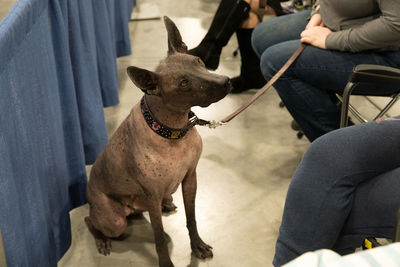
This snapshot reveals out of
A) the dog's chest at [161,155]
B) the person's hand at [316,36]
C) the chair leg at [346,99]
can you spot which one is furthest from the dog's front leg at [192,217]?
the person's hand at [316,36]

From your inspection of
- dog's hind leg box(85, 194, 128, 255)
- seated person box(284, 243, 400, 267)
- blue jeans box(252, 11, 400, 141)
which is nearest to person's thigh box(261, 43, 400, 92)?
blue jeans box(252, 11, 400, 141)

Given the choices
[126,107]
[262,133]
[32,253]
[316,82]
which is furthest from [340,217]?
[126,107]

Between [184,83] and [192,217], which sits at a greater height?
[184,83]

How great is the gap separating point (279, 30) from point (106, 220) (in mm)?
1233

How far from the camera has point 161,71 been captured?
4.68 feet

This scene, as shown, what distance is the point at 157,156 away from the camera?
1575 mm

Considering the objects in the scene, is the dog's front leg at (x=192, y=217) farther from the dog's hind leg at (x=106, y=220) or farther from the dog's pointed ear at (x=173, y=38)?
the dog's pointed ear at (x=173, y=38)

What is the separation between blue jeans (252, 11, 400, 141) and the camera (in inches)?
76.0

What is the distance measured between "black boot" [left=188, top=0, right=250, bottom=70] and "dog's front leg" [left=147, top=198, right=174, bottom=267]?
145 cm

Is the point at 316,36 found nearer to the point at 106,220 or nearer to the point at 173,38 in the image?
the point at 173,38

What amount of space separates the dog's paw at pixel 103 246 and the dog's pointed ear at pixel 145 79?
0.83 meters

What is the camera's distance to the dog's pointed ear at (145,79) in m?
1.33

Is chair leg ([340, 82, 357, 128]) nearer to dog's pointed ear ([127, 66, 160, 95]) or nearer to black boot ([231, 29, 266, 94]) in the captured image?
dog's pointed ear ([127, 66, 160, 95])

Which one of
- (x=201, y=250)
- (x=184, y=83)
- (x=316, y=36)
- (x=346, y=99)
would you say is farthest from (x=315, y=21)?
(x=201, y=250)
